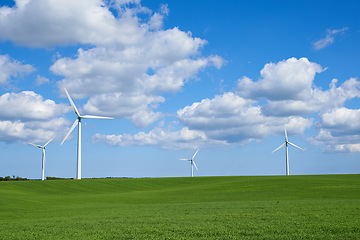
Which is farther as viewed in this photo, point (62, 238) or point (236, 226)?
point (236, 226)

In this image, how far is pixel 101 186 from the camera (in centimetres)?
6388

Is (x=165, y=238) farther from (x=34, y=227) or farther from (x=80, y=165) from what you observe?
(x=80, y=165)

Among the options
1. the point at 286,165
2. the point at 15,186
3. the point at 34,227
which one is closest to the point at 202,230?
the point at 34,227

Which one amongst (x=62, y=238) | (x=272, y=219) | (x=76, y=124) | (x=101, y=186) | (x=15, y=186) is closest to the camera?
(x=62, y=238)

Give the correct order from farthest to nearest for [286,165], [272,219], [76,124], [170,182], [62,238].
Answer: [286,165] < [170,182] < [76,124] < [272,219] < [62,238]

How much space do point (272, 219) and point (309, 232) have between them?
11.9 feet

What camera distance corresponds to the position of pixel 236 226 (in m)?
13.9

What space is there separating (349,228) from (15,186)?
5498cm

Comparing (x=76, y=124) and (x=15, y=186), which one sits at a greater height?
(x=76, y=124)

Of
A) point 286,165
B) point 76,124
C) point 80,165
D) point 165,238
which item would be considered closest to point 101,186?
point 80,165

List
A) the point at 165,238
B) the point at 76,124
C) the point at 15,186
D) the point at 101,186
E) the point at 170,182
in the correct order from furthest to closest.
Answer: the point at 170,182 → the point at 76,124 → the point at 101,186 → the point at 15,186 → the point at 165,238

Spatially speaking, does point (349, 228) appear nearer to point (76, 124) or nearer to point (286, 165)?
point (76, 124)

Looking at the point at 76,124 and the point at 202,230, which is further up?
the point at 76,124

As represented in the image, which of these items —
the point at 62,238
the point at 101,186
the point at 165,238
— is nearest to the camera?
the point at 165,238
